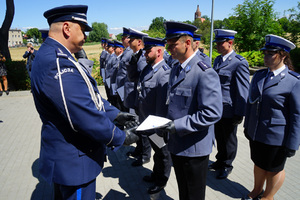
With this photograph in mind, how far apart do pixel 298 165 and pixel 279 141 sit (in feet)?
6.36

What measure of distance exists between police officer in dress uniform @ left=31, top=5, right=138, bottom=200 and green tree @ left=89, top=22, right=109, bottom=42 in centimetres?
10696

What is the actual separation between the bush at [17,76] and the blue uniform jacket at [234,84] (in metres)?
11.5

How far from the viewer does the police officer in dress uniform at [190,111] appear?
200 cm

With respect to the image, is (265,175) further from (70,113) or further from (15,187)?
(15,187)

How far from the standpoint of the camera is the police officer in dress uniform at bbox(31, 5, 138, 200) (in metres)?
1.55

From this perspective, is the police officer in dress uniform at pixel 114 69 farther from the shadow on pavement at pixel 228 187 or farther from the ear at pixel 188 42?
the ear at pixel 188 42

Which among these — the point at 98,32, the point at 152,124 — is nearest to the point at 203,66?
the point at 152,124

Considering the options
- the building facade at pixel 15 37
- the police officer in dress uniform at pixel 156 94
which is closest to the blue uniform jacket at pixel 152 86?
the police officer in dress uniform at pixel 156 94

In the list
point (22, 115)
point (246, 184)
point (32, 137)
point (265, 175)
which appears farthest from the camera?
point (22, 115)

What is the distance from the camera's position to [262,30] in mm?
15984

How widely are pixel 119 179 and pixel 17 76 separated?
10742 millimetres

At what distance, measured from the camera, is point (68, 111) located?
155cm

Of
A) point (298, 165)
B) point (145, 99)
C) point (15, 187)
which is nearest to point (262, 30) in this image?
point (298, 165)

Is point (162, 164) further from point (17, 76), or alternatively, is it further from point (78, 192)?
point (17, 76)
